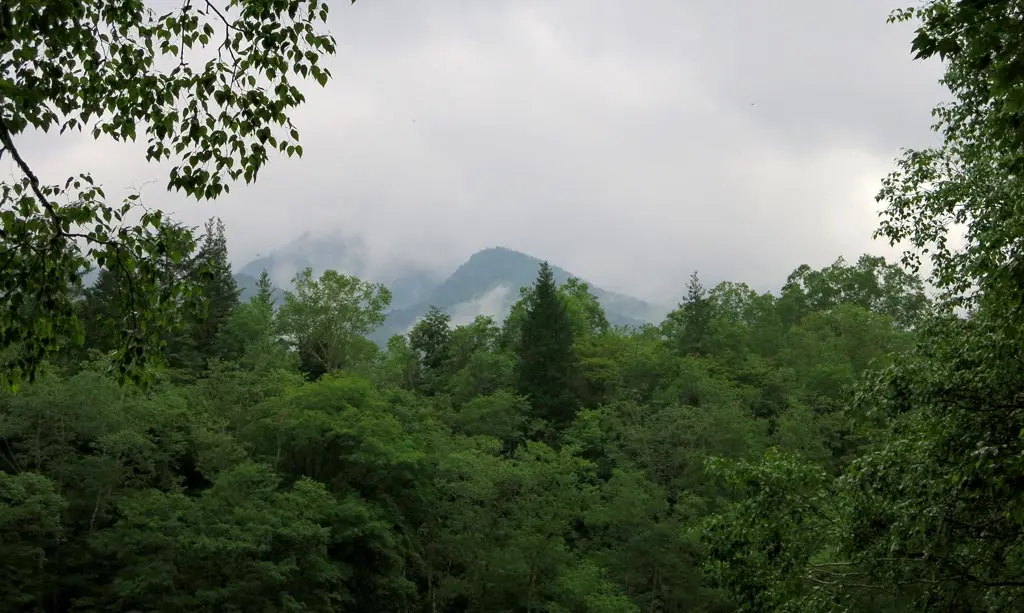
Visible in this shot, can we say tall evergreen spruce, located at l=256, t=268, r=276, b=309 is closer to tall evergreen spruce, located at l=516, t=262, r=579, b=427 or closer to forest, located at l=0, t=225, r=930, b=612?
forest, located at l=0, t=225, r=930, b=612

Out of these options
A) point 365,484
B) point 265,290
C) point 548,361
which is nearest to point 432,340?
point 548,361

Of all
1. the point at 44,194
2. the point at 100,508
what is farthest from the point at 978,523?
the point at 100,508

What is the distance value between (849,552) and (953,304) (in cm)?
248

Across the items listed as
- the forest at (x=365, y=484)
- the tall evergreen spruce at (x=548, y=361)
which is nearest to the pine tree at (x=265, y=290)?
the forest at (x=365, y=484)

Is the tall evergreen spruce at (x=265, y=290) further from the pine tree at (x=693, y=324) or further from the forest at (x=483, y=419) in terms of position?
the pine tree at (x=693, y=324)

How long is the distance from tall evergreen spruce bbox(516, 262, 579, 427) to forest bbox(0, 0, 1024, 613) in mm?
139

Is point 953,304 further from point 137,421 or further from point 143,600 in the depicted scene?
point 137,421

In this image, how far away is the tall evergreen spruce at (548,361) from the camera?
117 feet

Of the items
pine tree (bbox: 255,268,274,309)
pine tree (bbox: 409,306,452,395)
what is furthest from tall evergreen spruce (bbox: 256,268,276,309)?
pine tree (bbox: 409,306,452,395)

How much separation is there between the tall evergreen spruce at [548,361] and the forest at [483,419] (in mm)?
139

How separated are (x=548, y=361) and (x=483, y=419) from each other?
634 centimetres

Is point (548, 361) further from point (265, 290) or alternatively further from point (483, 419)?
point (265, 290)

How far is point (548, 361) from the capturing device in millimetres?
37000

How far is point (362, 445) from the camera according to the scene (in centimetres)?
2261
